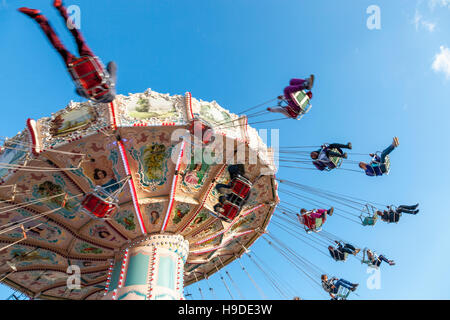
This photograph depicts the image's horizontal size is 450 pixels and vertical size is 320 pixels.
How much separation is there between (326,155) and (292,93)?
8.46ft

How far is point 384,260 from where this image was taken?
11.0 m

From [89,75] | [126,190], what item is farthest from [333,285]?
[89,75]

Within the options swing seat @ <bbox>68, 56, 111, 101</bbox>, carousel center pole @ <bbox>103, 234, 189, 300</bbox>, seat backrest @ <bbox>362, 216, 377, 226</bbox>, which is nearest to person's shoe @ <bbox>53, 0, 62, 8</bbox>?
swing seat @ <bbox>68, 56, 111, 101</bbox>

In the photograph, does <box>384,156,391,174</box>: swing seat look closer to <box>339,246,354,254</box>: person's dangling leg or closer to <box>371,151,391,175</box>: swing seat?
<box>371,151,391,175</box>: swing seat

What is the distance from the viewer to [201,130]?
794 centimetres

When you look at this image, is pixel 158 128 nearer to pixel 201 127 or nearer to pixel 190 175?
pixel 201 127

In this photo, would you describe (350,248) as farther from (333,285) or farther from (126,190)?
(126,190)

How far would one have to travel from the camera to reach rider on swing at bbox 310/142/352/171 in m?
9.46

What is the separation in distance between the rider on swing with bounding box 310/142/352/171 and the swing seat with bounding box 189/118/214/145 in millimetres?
3789

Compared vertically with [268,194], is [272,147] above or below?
above

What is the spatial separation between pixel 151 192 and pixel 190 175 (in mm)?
1139

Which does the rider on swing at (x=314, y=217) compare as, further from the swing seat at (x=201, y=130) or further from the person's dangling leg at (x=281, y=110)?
the swing seat at (x=201, y=130)
